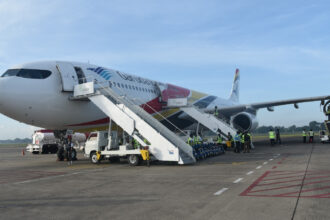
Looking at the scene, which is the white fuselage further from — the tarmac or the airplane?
the tarmac

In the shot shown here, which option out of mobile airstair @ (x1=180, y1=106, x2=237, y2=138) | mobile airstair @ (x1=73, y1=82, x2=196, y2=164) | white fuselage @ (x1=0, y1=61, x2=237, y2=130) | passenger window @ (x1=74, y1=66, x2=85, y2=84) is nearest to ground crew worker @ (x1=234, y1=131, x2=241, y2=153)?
mobile airstair @ (x1=180, y1=106, x2=237, y2=138)

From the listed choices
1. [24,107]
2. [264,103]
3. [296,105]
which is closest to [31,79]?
[24,107]

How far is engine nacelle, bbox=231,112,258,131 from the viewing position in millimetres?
22656

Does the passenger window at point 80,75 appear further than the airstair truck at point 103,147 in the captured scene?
Yes

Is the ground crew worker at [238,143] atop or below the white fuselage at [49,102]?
below

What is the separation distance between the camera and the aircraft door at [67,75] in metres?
13.4

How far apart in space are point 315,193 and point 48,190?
5.94m

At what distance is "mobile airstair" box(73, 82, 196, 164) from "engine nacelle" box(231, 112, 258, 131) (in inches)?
443

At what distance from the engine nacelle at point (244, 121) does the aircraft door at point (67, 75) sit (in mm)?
13505

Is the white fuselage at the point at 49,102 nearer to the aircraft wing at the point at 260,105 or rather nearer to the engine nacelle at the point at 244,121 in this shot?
the engine nacelle at the point at 244,121

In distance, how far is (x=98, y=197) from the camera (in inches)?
243

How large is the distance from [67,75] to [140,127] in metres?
4.40

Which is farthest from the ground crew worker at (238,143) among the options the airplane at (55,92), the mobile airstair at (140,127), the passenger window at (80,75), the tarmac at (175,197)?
the passenger window at (80,75)

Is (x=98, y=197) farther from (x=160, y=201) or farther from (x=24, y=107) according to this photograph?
(x=24, y=107)
